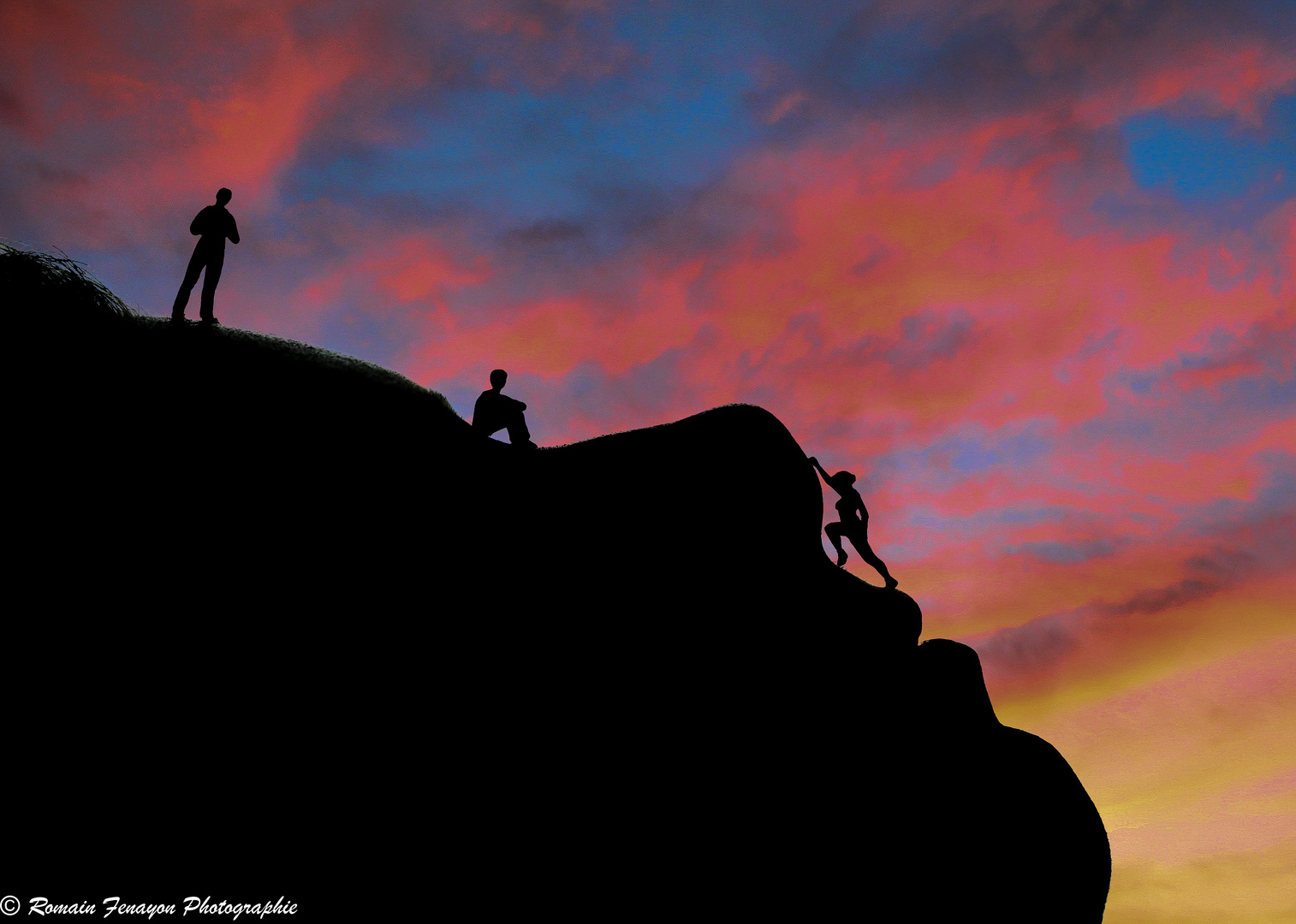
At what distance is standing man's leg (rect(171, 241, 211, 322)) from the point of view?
11.2m

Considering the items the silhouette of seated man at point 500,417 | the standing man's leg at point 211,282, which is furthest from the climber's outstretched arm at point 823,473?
the standing man's leg at point 211,282

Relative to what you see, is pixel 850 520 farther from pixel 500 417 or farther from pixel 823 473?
pixel 500 417

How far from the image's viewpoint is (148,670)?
7.82 metres

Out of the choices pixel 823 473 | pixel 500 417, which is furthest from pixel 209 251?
pixel 823 473

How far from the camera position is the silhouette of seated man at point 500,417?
13.6 metres

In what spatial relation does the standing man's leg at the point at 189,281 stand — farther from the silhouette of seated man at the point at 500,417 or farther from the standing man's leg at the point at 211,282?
the silhouette of seated man at the point at 500,417

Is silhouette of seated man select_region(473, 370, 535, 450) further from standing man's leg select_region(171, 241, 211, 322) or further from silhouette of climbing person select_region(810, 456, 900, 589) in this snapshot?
silhouette of climbing person select_region(810, 456, 900, 589)

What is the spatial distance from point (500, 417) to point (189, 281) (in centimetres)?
494

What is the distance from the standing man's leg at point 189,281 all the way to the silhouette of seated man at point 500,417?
176 inches

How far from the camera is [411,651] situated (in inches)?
356

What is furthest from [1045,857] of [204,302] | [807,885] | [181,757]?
[204,302]

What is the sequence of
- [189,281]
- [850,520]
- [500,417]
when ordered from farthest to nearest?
1. [850,520]
2. [500,417]
3. [189,281]

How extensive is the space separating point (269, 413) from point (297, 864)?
4905mm

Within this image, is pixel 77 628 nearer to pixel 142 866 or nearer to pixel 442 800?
pixel 142 866
